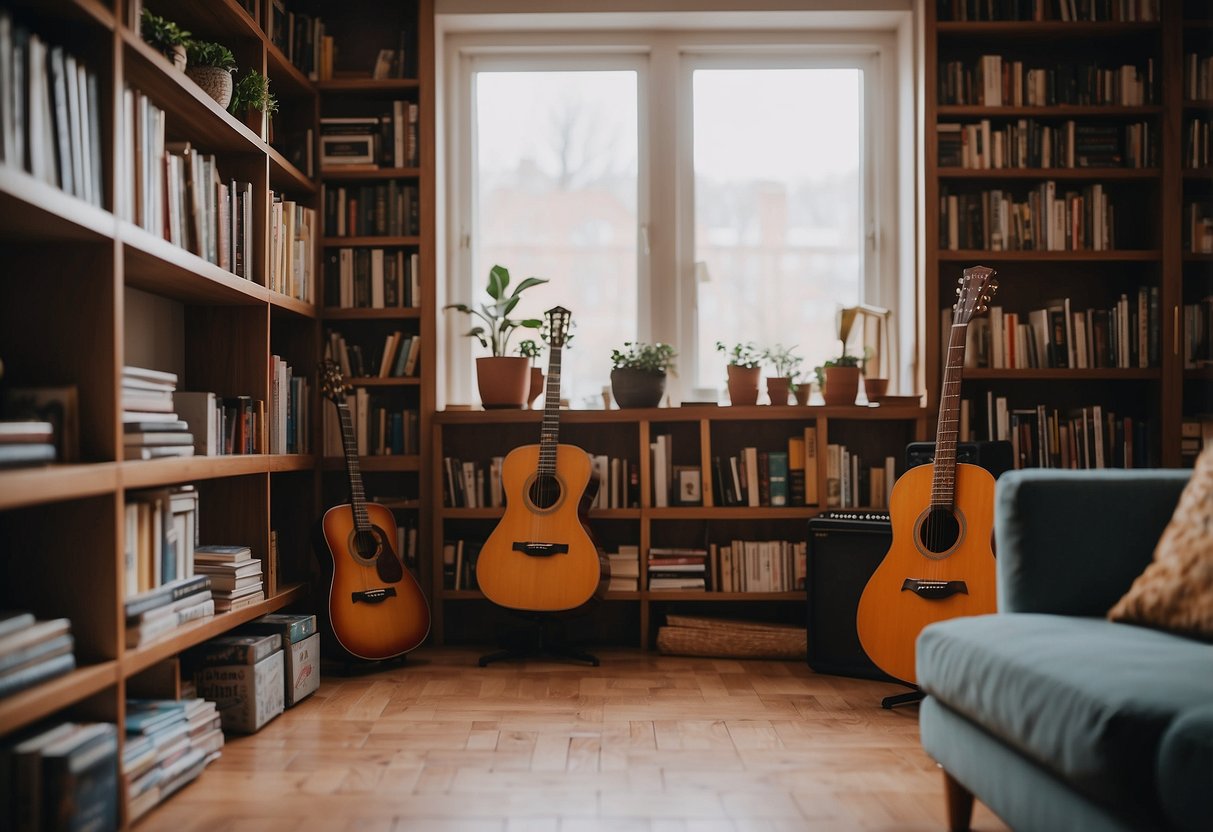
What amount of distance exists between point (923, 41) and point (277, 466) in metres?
2.79

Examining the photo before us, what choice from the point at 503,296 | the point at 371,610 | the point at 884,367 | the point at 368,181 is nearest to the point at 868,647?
the point at 884,367

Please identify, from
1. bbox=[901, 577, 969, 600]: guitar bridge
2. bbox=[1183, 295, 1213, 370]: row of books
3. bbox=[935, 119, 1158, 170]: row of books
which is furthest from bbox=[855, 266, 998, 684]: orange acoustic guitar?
bbox=[1183, 295, 1213, 370]: row of books

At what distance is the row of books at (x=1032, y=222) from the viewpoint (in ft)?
11.3

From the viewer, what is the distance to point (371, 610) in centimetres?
297

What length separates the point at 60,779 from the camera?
5.40ft

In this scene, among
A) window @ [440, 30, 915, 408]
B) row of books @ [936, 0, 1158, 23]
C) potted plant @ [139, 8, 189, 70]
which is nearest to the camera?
potted plant @ [139, 8, 189, 70]

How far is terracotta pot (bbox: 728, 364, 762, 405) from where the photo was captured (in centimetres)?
345

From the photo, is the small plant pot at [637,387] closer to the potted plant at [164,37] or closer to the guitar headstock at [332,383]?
the guitar headstock at [332,383]

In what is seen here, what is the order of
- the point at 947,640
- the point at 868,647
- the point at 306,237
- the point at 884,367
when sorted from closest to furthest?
the point at 947,640
the point at 868,647
the point at 306,237
the point at 884,367

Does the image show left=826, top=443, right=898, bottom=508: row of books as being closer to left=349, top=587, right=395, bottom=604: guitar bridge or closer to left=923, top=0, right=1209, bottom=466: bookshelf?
left=923, top=0, right=1209, bottom=466: bookshelf

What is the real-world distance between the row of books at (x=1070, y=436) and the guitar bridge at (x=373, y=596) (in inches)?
85.8

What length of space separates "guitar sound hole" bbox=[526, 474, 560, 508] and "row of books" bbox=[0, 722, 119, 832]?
62.0 inches

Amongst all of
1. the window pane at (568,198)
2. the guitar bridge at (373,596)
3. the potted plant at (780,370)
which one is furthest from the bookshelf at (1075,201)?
the guitar bridge at (373,596)

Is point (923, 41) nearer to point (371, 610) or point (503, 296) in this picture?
point (503, 296)
